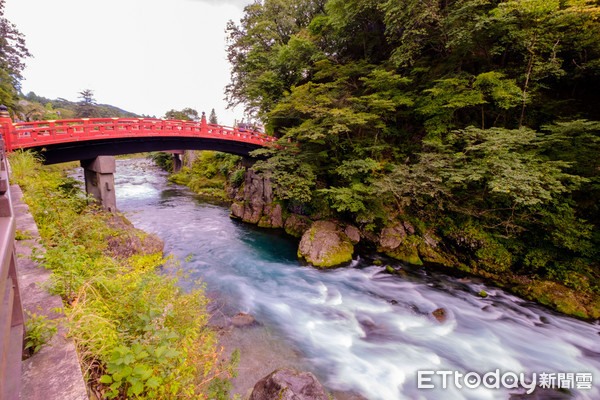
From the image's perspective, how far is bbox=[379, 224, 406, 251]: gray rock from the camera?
1127 cm

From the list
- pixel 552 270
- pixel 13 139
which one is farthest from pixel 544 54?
pixel 13 139

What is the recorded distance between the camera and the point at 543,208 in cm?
855

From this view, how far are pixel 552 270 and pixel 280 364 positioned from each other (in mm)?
9902

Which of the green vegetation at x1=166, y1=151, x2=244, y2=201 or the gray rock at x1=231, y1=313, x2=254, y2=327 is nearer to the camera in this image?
the gray rock at x1=231, y1=313, x2=254, y2=327

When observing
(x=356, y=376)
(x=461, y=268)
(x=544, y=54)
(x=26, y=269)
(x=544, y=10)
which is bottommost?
(x=356, y=376)

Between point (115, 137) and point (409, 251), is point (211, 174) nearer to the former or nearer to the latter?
point (115, 137)

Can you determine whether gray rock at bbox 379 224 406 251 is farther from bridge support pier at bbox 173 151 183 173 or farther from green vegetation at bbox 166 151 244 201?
bridge support pier at bbox 173 151 183 173

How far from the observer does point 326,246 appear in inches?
443

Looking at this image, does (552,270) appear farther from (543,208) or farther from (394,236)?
(394,236)

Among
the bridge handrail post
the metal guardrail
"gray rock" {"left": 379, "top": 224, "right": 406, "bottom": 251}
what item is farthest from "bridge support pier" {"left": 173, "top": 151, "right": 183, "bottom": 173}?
the metal guardrail

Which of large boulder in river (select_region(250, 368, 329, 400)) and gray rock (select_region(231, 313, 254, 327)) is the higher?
large boulder in river (select_region(250, 368, 329, 400))

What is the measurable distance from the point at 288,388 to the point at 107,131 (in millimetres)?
13642

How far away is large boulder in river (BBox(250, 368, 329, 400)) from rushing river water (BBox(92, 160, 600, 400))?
3.87 feet

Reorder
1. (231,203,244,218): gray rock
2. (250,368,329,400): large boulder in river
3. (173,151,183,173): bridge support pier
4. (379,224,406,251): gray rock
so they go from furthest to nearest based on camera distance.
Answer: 1. (173,151,183,173): bridge support pier
2. (231,203,244,218): gray rock
3. (379,224,406,251): gray rock
4. (250,368,329,400): large boulder in river
